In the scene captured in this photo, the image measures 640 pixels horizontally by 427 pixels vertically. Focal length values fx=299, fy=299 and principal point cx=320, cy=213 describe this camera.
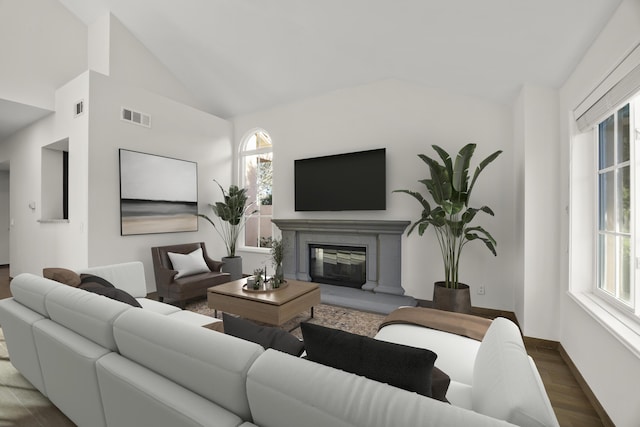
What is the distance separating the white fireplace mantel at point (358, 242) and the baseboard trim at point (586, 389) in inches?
72.5

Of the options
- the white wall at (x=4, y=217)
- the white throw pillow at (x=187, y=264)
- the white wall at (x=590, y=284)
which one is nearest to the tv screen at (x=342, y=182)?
the white throw pillow at (x=187, y=264)

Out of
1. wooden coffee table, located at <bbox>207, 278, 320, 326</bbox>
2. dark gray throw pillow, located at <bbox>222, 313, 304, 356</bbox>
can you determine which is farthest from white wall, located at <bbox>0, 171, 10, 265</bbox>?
dark gray throw pillow, located at <bbox>222, 313, 304, 356</bbox>

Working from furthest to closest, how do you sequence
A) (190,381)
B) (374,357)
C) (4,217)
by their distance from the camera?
(4,217) → (190,381) → (374,357)

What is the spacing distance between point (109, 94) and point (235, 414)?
456 cm

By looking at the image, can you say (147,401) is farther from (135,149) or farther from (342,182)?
(135,149)

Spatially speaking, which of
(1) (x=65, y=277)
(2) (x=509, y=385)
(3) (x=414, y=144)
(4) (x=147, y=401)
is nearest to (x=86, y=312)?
(4) (x=147, y=401)

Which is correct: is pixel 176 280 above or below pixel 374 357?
below

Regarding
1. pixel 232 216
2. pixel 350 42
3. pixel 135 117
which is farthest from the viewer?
pixel 232 216

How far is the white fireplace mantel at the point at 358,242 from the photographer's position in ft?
13.8

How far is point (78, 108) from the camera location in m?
4.01

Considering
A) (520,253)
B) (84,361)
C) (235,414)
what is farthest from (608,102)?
(84,361)

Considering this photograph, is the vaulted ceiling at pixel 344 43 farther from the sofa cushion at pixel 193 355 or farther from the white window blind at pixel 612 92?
the sofa cushion at pixel 193 355

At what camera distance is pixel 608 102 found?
75.7 inches

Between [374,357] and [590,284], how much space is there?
2.53m
